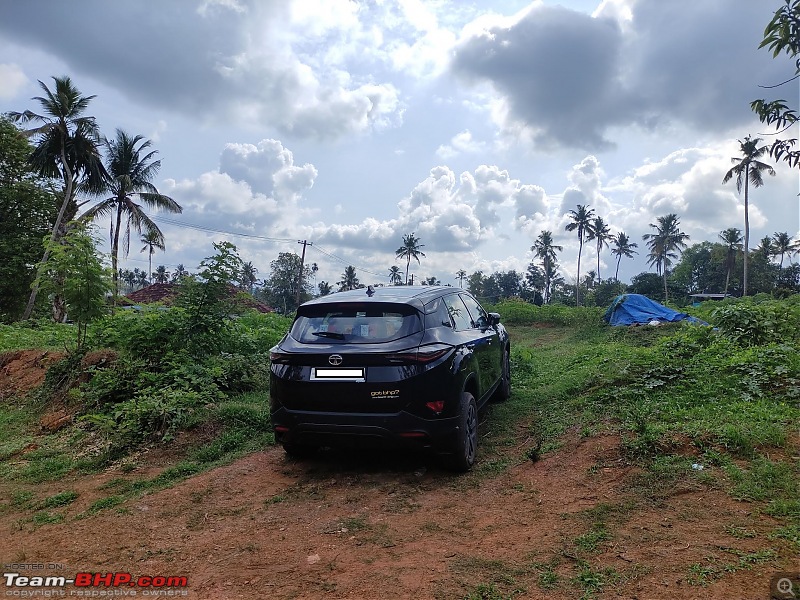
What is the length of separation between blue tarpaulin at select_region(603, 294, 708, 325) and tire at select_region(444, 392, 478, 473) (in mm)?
17790

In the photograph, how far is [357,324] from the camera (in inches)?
161

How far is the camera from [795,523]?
8.38 feet

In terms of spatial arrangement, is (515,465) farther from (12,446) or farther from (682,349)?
(12,446)

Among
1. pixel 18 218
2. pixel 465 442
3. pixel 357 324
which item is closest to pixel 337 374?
pixel 357 324

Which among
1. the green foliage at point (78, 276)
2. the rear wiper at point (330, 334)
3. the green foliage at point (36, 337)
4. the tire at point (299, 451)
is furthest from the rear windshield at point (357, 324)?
the green foliage at point (36, 337)

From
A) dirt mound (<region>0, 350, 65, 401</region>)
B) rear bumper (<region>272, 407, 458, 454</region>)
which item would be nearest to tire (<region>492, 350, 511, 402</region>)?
rear bumper (<region>272, 407, 458, 454</region>)

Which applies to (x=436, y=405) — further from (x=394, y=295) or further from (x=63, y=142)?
(x=63, y=142)

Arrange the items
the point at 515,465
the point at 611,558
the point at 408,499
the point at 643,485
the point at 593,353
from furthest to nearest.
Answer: the point at 593,353, the point at 515,465, the point at 408,499, the point at 643,485, the point at 611,558

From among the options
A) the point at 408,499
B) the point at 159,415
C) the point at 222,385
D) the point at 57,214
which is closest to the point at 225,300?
the point at 222,385

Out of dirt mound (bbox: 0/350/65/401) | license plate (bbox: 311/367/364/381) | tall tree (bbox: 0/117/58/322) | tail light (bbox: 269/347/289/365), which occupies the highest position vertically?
tall tree (bbox: 0/117/58/322)

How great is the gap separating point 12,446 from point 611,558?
6.51 m

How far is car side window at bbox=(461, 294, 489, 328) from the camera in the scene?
5.47m

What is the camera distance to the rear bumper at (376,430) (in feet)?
12.2

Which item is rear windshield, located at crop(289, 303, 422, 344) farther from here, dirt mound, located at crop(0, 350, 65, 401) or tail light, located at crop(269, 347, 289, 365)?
dirt mound, located at crop(0, 350, 65, 401)
